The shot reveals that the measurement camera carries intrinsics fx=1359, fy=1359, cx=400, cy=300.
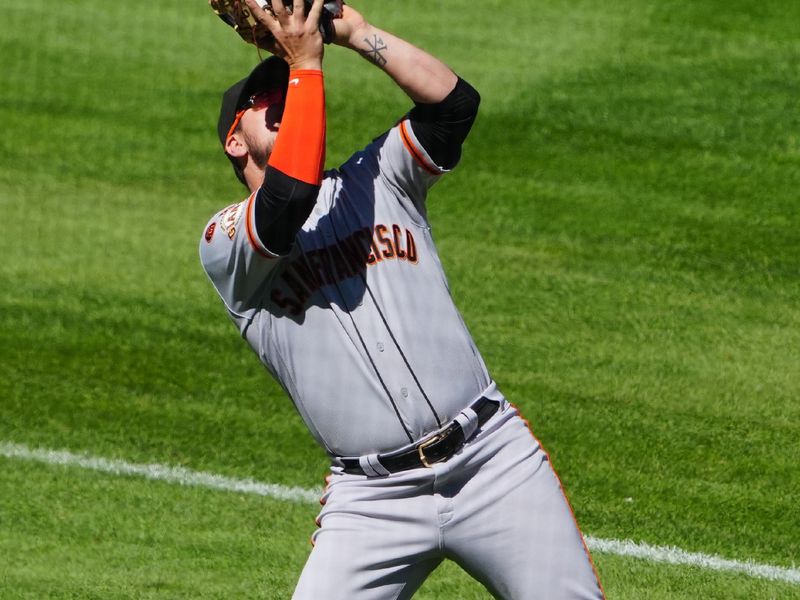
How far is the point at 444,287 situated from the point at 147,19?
707cm

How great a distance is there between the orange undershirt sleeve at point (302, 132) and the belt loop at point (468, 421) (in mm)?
806

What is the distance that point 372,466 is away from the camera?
12.9ft

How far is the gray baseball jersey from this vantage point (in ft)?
12.9

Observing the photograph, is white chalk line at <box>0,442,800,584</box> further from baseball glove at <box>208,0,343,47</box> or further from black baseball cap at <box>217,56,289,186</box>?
baseball glove at <box>208,0,343,47</box>

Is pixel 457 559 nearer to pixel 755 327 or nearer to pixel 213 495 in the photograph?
pixel 213 495

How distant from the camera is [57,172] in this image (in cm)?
890

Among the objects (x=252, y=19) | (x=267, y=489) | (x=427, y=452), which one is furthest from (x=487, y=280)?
(x=252, y=19)

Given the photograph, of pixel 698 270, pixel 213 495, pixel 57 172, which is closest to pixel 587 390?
pixel 698 270

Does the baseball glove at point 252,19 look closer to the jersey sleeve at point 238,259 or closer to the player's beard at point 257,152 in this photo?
the player's beard at point 257,152

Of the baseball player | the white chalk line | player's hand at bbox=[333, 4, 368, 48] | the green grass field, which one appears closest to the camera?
the baseball player

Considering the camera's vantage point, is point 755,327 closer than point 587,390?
No

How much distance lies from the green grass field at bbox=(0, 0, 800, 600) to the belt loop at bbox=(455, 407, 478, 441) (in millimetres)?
1522

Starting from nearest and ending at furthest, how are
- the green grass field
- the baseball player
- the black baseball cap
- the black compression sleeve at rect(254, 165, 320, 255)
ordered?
the black compression sleeve at rect(254, 165, 320, 255), the baseball player, the black baseball cap, the green grass field

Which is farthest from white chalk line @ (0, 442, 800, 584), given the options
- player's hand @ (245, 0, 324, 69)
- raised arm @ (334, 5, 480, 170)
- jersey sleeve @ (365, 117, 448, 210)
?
player's hand @ (245, 0, 324, 69)
